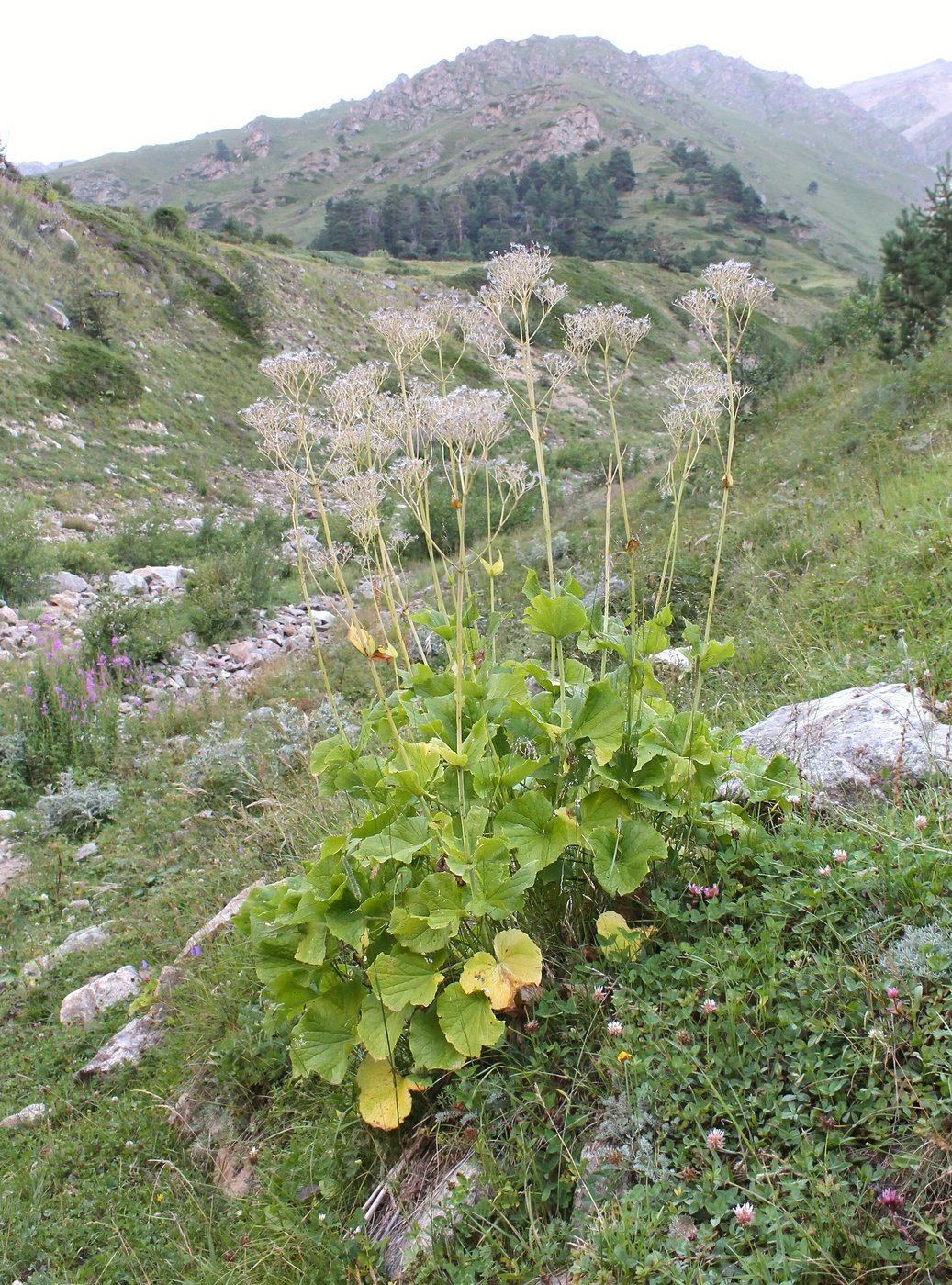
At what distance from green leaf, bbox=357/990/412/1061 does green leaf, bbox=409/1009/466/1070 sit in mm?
40

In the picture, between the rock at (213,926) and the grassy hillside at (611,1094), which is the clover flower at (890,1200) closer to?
the grassy hillside at (611,1094)

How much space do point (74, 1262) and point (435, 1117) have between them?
1383mm

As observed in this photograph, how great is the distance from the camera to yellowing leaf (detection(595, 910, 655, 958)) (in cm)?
222

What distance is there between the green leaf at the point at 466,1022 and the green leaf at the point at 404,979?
5 centimetres

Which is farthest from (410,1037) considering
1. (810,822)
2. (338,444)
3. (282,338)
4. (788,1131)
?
(282,338)

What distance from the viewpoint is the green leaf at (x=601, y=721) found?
2.22 meters

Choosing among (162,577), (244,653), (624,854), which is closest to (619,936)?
(624,854)

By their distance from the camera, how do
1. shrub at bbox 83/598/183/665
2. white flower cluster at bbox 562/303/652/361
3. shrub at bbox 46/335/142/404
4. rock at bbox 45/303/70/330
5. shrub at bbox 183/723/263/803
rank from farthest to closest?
1. rock at bbox 45/303/70/330
2. shrub at bbox 46/335/142/404
3. shrub at bbox 83/598/183/665
4. shrub at bbox 183/723/263/803
5. white flower cluster at bbox 562/303/652/361

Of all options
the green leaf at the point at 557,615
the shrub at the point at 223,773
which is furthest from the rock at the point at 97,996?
the green leaf at the point at 557,615

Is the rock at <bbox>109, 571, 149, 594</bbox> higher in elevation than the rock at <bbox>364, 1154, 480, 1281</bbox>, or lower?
lower

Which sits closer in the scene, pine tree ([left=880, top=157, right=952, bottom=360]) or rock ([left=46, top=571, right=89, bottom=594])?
rock ([left=46, top=571, right=89, bottom=594])

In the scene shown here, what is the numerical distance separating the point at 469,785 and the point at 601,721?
0.46m

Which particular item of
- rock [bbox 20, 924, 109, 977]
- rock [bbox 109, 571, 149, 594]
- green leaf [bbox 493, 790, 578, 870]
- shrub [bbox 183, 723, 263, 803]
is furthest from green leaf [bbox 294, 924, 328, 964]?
rock [bbox 109, 571, 149, 594]

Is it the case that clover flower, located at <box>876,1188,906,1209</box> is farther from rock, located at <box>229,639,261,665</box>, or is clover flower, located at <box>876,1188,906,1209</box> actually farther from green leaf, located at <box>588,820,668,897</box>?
rock, located at <box>229,639,261,665</box>
